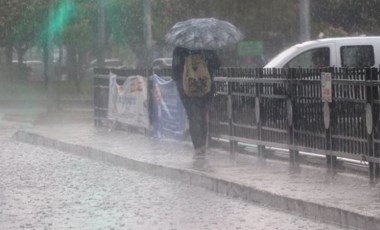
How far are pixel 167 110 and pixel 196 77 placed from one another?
115 inches

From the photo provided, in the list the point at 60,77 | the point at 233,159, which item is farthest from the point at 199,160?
the point at 60,77

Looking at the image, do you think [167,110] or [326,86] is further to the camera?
[167,110]

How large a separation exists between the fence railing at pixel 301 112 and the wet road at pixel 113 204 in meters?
1.58

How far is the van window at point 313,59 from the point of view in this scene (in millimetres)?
14383

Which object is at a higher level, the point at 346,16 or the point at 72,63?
the point at 346,16

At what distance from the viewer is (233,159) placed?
13.3 m

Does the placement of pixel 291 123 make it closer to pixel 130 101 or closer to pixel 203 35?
pixel 203 35

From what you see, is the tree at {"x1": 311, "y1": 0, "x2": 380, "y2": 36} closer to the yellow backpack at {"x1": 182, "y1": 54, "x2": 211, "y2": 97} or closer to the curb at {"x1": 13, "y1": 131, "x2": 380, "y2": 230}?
the curb at {"x1": 13, "y1": 131, "x2": 380, "y2": 230}

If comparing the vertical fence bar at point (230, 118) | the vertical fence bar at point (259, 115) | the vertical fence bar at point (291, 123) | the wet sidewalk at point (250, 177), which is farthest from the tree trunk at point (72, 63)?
the vertical fence bar at point (291, 123)

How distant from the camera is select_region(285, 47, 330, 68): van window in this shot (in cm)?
1438

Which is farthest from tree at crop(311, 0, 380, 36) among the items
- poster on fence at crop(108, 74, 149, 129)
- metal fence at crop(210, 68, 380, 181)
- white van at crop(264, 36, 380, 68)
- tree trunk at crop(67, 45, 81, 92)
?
metal fence at crop(210, 68, 380, 181)

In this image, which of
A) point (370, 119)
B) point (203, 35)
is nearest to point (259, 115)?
point (203, 35)

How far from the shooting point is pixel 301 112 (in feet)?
38.6

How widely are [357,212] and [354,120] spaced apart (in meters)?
2.33
